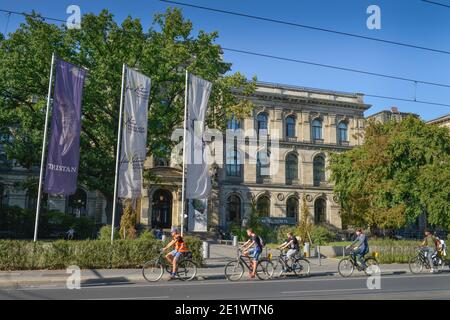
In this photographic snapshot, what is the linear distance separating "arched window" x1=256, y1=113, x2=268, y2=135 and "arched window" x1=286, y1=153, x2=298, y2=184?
4681 millimetres

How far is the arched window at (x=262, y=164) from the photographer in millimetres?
51281

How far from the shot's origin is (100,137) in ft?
91.8

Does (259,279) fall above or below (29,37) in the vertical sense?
below

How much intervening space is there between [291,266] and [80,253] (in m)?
8.31

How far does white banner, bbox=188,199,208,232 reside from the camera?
4469 centimetres

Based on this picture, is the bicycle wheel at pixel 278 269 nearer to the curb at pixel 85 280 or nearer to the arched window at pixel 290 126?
the curb at pixel 85 280

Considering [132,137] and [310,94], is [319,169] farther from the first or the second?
[132,137]

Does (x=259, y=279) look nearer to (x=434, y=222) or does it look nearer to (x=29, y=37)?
(x=29, y=37)

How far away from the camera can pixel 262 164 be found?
169ft

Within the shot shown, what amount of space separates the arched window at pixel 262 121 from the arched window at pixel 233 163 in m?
4.41

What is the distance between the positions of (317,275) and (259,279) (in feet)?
10.6
